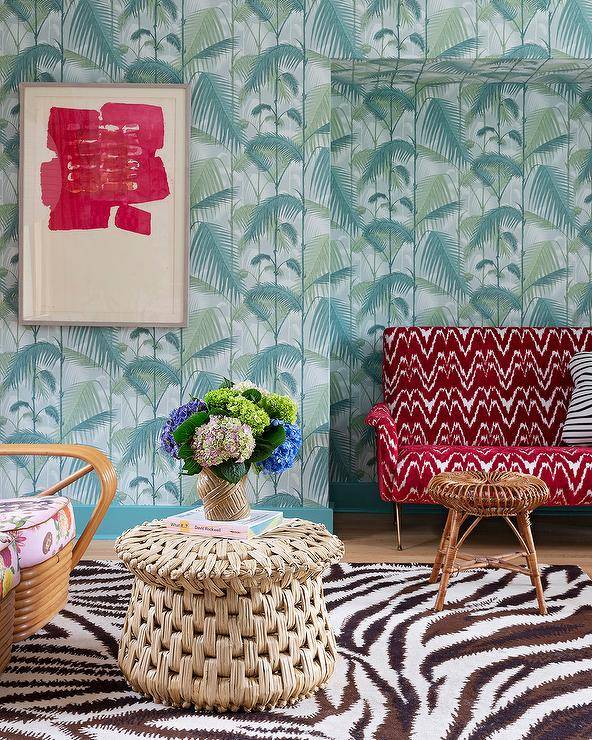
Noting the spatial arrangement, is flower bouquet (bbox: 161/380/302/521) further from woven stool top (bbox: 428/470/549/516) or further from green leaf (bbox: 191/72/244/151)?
green leaf (bbox: 191/72/244/151)

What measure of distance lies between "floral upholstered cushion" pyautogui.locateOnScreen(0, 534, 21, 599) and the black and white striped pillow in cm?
266

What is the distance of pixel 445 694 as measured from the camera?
2.03 meters

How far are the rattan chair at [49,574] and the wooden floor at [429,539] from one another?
2.66 feet

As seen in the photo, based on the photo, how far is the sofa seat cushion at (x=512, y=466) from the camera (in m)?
3.42

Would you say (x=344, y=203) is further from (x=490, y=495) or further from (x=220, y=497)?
(x=220, y=497)

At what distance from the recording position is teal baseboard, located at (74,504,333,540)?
374cm

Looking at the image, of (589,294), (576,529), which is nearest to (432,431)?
(576,529)

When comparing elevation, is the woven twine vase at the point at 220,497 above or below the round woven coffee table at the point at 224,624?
above

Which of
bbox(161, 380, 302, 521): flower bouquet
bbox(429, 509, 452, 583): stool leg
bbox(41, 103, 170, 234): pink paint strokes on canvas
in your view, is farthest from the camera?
bbox(41, 103, 170, 234): pink paint strokes on canvas

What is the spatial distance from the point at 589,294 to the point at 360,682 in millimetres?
2975

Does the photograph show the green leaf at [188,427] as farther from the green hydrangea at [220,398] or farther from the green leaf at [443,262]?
the green leaf at [443,262]

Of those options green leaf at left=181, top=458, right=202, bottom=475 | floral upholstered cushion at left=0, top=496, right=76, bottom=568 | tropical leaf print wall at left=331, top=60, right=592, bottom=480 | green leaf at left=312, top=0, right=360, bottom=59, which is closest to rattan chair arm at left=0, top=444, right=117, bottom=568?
floral upholstered cushion at left=0, top=496, right=76, bottom=568

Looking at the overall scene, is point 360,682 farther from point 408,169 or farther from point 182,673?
point 408,169

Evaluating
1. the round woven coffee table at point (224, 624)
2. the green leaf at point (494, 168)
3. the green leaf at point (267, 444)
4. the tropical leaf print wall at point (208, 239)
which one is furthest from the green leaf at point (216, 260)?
the round woven coffee table at point (224, 624)
